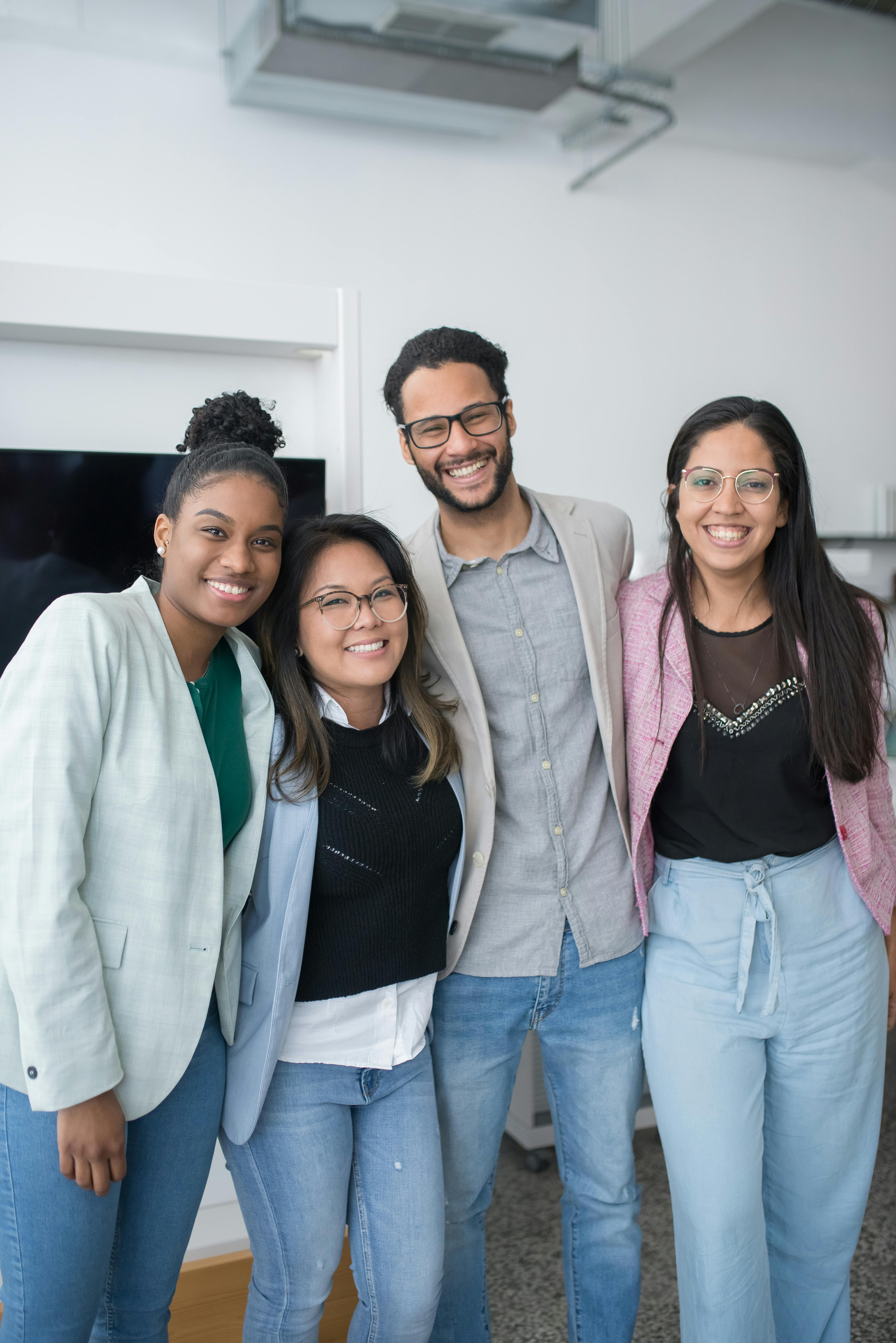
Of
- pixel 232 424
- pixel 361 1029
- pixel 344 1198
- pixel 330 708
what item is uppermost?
pixel 232 424

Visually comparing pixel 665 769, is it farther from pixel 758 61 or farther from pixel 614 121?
pixel 758 61

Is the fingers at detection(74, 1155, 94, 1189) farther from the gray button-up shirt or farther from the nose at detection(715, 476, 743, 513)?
the nose at detection(715, 476, 743, 513)

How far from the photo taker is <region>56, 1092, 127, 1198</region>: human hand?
4.23 feet

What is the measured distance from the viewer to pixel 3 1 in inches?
139

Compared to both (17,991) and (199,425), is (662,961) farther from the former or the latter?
(199,425)

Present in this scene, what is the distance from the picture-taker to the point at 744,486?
1706mm

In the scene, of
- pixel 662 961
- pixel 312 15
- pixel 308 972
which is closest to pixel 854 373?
pixel 312 15

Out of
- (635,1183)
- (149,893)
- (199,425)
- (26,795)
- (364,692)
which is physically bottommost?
(635,1183)

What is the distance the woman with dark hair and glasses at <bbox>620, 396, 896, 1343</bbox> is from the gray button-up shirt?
7cm

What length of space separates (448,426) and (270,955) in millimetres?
911

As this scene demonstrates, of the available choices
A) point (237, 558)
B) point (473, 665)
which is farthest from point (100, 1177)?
point (473, 665)

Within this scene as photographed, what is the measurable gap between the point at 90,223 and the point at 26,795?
10.3 ft

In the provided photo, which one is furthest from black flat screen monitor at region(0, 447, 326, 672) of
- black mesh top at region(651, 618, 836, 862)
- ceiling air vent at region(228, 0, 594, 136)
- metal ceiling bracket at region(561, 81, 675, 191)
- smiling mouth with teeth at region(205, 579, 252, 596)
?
metal ceiling bracket at region(561, 81, 675, 191)

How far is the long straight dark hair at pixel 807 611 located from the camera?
5.59 feet
